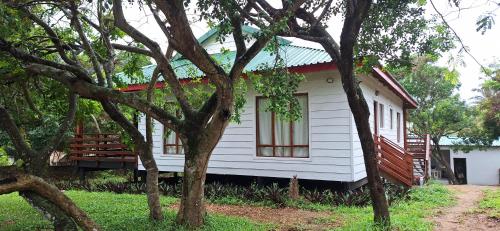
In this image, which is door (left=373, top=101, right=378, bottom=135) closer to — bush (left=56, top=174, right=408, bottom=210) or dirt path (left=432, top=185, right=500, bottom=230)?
bush (left=56, top=174, right=408, bottom=210)

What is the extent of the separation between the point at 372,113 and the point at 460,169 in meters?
16.8

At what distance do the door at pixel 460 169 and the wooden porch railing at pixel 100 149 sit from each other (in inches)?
806

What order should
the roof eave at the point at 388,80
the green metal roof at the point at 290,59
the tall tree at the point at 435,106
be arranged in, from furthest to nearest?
1. the tall tree at the point at 435,106
2. the roof eave at the point at 388,80
3. the green metal roof at the point at 290,59

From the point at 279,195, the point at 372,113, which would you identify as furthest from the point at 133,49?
the point at 372,113

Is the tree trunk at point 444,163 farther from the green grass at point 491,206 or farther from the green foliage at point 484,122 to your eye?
the green grass at point 491,206

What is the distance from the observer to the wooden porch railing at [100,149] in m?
14.2

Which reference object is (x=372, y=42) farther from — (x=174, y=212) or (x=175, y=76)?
(x=174, y=212)

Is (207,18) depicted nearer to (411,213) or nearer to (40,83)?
(40,83)

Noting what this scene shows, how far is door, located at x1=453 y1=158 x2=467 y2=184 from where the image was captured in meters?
26.1

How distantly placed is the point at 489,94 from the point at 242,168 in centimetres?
1616

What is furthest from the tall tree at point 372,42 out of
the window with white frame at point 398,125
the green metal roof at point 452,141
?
the green metal roof at point 452,141

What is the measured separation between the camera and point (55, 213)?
16.1 ft

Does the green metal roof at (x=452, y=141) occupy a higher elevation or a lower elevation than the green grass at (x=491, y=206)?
higher

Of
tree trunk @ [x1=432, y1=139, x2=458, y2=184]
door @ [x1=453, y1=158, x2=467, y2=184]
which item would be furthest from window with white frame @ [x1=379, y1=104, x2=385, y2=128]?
door @ [x1=453, y1=158, x2=467, y2=184]
